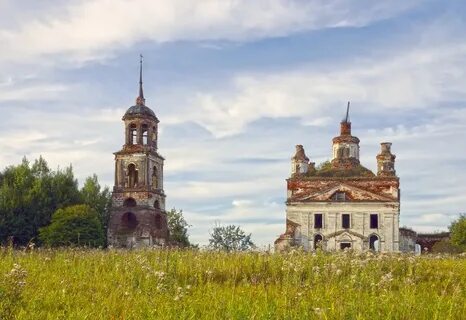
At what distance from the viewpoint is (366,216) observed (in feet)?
159

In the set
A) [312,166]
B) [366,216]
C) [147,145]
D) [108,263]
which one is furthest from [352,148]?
[108,263]

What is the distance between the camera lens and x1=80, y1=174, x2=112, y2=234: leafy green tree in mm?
50022

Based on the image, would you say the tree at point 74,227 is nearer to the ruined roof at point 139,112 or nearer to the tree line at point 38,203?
the tree line at point 38,203

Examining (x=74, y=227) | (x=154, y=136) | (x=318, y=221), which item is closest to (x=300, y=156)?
(x=318, y=221)

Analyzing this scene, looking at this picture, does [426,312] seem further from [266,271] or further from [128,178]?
[128,178]

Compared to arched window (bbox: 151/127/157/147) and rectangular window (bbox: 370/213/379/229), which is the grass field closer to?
arched window (bbox: 151/127/157/147)

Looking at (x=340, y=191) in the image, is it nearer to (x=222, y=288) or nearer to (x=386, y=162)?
(x=386, y=162)

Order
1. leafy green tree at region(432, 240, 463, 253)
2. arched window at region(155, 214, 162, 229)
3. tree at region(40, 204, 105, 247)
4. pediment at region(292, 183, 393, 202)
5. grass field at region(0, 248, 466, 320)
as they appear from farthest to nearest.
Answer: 1. leafy green tree at region(432, 240, 463, 253)
2. pediment at region(292, 183, 393, 202)
3. arched window at region(155, 214, 162, 229)
4. tree at region(40, 204, 105, 247)
5. grass field at region(0, 248, 466, 320)

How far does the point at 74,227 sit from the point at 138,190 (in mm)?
5588

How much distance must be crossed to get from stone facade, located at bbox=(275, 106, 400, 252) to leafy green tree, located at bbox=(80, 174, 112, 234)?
1339cm

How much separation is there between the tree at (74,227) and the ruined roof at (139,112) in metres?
7.49

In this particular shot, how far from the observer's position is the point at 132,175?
1875 inches

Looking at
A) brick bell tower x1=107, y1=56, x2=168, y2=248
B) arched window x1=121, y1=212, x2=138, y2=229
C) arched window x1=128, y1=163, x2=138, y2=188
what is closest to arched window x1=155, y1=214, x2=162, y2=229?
brick bell tower x1=107, y1=56, x2=168, y2=248

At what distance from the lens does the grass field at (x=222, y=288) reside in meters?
6.45
